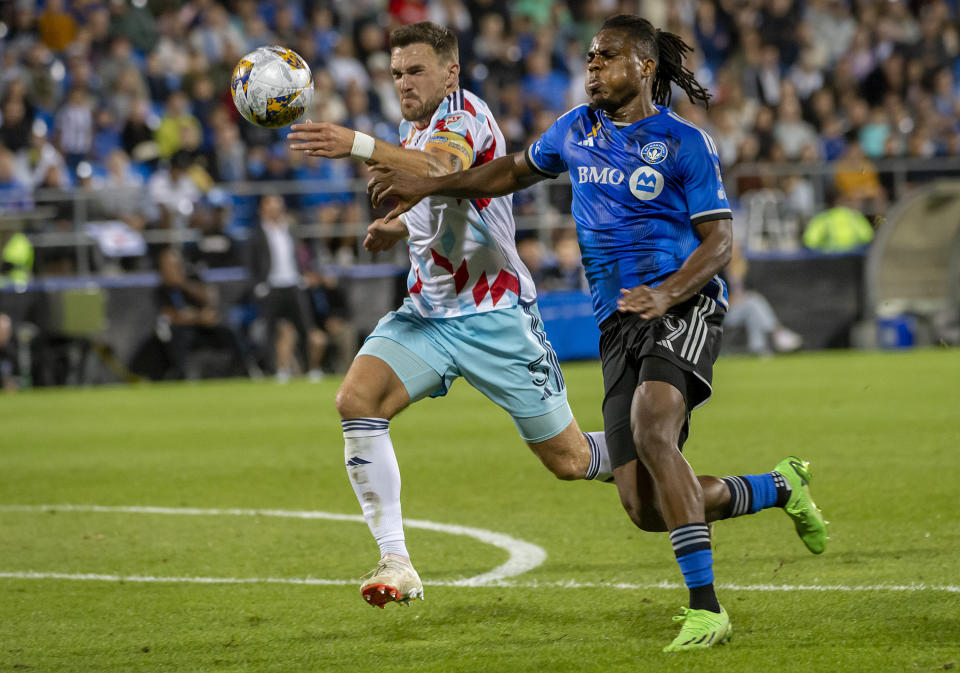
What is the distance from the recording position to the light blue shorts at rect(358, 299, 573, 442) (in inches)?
240

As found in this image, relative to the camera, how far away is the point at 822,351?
21172mm

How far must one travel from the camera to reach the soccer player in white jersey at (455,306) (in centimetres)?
596

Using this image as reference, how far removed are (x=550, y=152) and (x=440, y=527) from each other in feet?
9.52

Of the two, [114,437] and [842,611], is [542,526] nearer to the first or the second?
[842,611]

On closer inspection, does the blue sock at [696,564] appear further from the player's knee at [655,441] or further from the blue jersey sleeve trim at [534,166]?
the blue jersey sleeve trim at [534,166]

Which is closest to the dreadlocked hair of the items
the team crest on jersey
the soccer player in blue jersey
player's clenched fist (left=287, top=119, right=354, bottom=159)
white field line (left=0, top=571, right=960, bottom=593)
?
the soccer player in blue jersey

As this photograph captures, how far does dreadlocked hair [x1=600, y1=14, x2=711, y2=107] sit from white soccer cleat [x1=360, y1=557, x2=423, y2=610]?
2.10 m

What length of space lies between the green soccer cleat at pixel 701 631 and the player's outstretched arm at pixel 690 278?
103 centimetres

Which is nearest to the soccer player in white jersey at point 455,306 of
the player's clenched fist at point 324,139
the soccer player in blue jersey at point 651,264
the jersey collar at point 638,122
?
the player's clenched fist at point 324,139

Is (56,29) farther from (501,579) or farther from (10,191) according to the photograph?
(501,579)

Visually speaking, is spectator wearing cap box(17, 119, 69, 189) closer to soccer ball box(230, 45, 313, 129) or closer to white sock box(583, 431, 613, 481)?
soccer ball box(230, 45, 313, 129)

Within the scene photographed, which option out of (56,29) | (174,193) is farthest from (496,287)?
(56,29)

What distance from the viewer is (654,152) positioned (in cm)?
526

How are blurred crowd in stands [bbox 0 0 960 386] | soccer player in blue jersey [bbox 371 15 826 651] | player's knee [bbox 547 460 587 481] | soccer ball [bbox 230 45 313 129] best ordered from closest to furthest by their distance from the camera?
soccer player in blue jersey [bbox 371 15 826 651] < soccer ball [bbox 230 45 313 129] < player's knee [bbox 547 460 587 481] < blurred crowd in stands [bbox 0 0 960 386]
